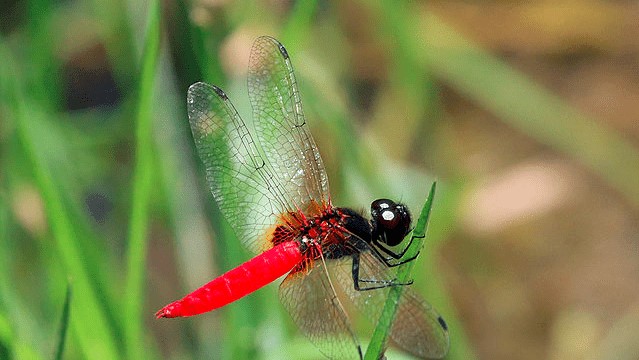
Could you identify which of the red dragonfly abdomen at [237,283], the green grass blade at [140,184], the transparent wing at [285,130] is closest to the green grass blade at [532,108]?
the transparent wing at [285,130]

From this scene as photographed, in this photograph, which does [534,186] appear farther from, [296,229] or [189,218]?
[296,229]

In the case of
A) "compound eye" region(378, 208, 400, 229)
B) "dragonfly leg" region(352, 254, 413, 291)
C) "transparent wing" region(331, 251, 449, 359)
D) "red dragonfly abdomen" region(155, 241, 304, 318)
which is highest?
"compound eye" region(378, 208, 400, 229)

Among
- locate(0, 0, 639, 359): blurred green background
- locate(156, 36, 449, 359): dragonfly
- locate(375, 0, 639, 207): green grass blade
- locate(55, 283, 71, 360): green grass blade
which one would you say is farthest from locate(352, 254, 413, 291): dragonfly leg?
locate(375, 0, 639, 207): green grass blade

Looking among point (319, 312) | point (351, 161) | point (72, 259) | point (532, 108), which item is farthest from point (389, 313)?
point (532, 108)

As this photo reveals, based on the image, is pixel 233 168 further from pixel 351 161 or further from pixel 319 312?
pixel 351 161

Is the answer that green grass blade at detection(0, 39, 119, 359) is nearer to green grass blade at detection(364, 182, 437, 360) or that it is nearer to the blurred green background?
the blurred green background

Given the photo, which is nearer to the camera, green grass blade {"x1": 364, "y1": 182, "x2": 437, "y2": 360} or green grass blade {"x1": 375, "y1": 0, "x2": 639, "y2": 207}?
green grass blade {"x1": 364, "y1": 182, "x2": 437, "y2": 360}

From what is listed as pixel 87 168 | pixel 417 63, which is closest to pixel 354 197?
pixel 417 63
